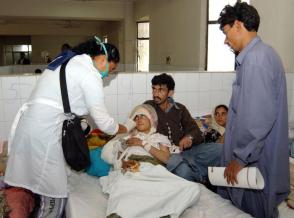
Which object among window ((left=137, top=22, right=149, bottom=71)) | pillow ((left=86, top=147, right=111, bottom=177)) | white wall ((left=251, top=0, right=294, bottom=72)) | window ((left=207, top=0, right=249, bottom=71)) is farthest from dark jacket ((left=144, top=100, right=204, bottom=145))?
window ((left=137, top=22, right=149, bottom=71))

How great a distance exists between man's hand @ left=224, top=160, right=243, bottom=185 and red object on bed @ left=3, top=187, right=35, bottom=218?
1236 millimetres

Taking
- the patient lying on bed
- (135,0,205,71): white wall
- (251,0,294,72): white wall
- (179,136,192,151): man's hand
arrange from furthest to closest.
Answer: (135,0,205,71): white wall
(251,0,294,72): white wall
(179,136,192,151): man's hand
the patient lying on bed

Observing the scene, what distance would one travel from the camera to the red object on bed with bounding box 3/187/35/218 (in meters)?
1.83

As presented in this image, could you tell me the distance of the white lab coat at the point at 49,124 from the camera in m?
1.65

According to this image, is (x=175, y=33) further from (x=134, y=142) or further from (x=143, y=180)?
(x=143, y=180)

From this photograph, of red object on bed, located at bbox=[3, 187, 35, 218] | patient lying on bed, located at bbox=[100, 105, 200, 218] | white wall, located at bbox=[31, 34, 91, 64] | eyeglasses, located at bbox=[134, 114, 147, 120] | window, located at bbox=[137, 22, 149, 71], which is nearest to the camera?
patient lying on bed, located at bbox=[100, 105, 200, 218]

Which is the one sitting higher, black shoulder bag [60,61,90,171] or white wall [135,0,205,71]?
white wall [135,0,205,71]

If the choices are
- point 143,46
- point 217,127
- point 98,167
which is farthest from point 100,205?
point 143,46

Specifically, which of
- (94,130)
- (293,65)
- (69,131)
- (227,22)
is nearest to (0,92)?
(94,130)

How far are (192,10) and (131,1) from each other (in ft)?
10.8

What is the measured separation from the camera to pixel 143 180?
1765 millimetres

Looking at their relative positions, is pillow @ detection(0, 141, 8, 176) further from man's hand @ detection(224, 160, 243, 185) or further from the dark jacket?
man's hand @ detection(224, 160, 243, 185)

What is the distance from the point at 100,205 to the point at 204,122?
58.4 inches

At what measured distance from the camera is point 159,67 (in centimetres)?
575
